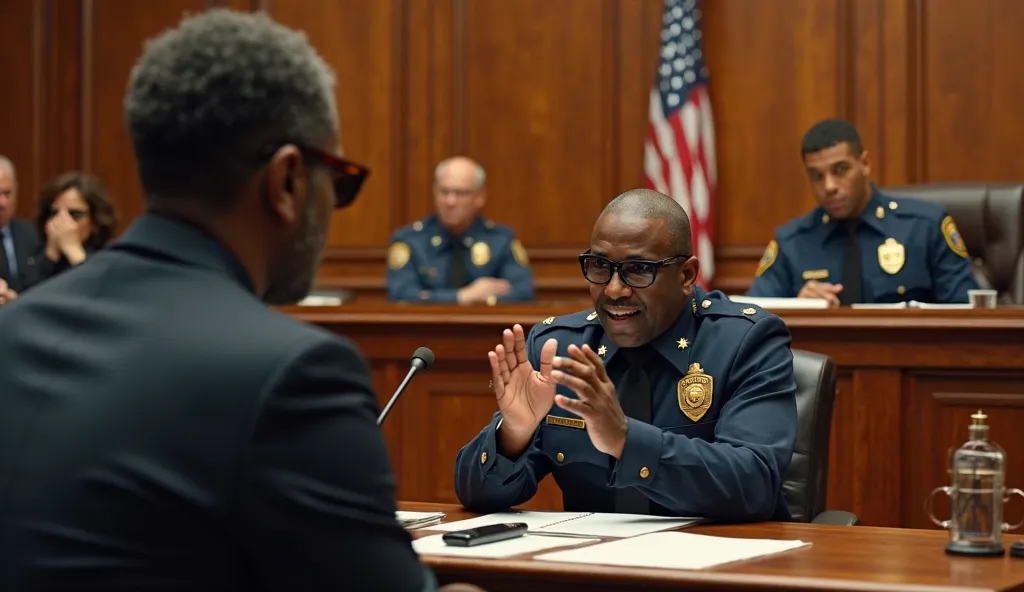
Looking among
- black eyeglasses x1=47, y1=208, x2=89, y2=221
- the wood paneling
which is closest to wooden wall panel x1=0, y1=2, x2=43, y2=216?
the wood paneling

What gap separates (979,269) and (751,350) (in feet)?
10.1

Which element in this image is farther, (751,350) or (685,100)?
(685,100)

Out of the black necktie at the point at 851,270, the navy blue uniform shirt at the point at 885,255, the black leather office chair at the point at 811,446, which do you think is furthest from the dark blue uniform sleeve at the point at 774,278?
the black leather office chair at the point at 811,446

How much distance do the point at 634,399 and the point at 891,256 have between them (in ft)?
9.76

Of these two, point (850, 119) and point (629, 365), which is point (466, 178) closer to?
point (850, 119)

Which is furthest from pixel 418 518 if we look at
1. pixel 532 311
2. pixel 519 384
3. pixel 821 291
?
pixel 821 291

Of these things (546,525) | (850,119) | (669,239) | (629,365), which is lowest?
(546,525)

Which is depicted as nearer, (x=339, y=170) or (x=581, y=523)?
(x=339, y=170)

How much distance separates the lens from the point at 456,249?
24.3 feet

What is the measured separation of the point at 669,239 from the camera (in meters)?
2.91

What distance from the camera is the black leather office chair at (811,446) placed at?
306 centimetres

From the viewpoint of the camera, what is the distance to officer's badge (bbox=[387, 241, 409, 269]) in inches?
288

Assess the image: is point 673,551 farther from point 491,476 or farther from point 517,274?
point 517,274

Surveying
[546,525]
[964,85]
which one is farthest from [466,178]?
[546,525]
